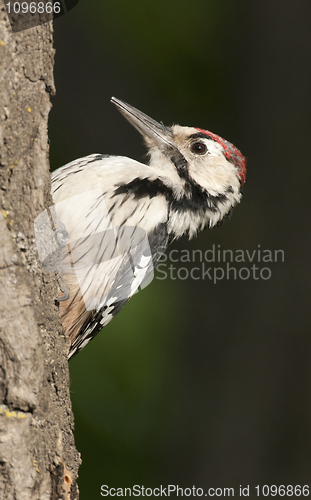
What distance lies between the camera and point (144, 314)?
3.80m

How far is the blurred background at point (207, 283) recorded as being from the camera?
3.70m

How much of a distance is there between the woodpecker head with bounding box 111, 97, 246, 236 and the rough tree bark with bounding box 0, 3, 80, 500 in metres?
1.10

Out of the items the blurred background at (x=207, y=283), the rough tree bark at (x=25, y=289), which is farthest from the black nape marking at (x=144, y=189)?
the blurred background at (x=207, y=283)

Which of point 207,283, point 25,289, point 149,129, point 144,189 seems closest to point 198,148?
point 149,129

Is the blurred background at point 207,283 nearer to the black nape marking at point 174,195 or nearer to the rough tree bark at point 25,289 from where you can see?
the black nape marking at point 174,195

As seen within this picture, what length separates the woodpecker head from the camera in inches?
91.5

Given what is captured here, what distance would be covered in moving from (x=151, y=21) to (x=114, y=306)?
264cm

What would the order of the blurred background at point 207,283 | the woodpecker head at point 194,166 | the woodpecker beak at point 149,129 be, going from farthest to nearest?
the blurred background at point 207,283 < the woodpecker beak at point 149,129 < the woodpecker head at point 194,166

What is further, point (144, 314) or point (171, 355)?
point (171, 355)

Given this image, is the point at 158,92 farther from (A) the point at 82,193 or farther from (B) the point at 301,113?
(A) the point at 82,193

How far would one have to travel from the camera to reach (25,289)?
121 centimetres

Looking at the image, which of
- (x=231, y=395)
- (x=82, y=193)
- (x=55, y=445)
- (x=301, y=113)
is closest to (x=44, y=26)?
(x=82, y=193)

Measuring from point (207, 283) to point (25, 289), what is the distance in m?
3.02

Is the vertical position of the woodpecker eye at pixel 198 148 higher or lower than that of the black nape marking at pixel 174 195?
higher
